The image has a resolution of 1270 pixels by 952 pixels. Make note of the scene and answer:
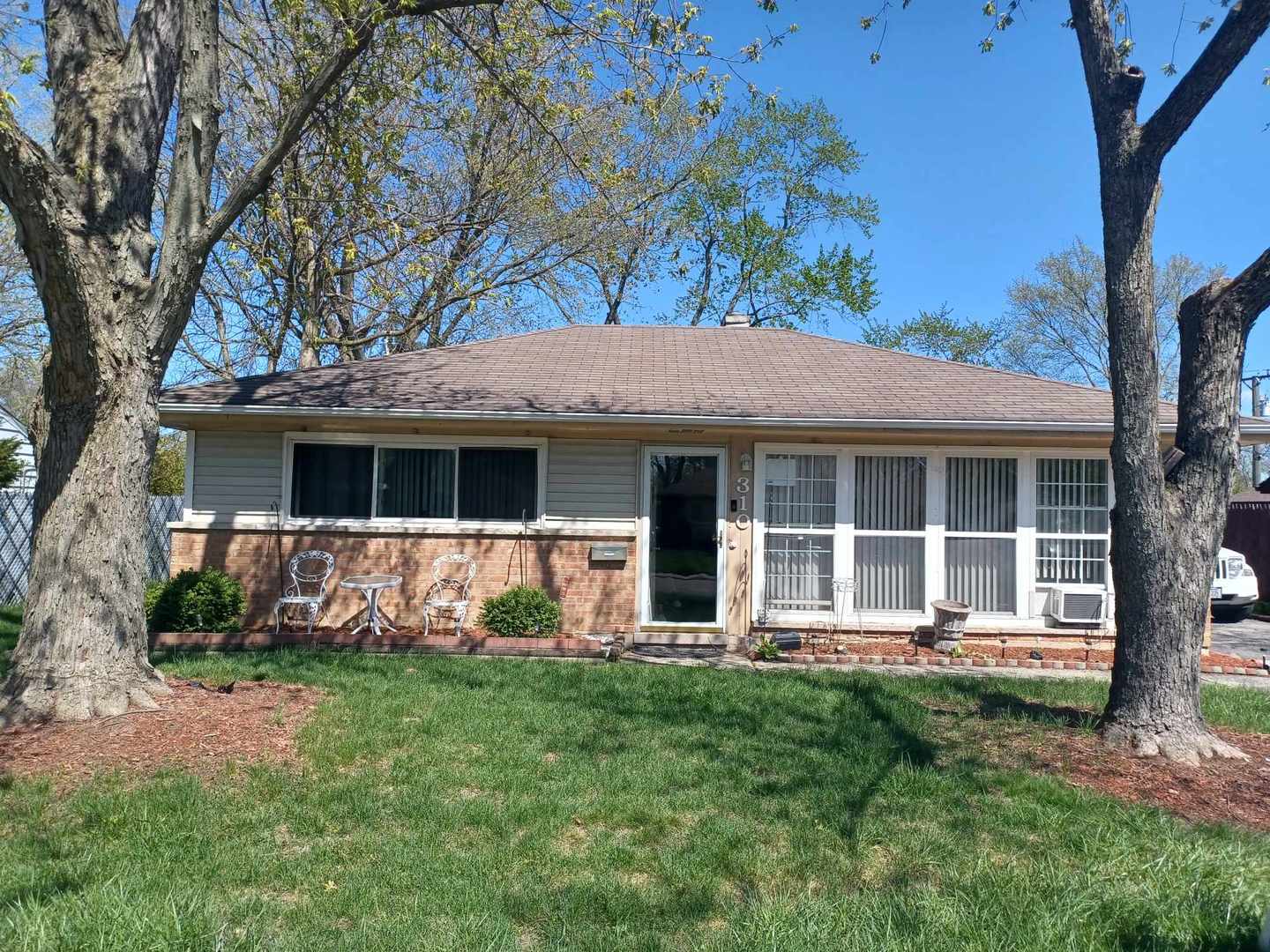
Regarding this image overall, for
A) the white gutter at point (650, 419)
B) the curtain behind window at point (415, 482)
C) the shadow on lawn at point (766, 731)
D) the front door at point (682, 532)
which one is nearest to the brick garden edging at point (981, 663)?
the shadow on lawn at point (766, 731)

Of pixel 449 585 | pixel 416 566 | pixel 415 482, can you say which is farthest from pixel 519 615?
pixel 415 482

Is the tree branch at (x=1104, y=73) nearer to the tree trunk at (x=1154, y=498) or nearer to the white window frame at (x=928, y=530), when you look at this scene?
the tree trunk at (x=1154, y=498)

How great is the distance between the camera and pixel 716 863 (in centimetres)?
406

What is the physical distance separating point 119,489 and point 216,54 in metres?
3.43

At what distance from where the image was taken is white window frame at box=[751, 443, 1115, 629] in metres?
10.2

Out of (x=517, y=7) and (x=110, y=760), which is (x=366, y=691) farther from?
(x=517, y=7)

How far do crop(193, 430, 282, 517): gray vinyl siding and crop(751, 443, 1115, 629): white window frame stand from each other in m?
5.89

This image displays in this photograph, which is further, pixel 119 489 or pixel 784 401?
pixel 784 401

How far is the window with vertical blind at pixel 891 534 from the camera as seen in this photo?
405 inches

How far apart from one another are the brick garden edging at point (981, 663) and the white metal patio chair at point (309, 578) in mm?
5357

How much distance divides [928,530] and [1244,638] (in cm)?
675

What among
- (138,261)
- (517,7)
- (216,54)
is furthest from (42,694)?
(517,7)

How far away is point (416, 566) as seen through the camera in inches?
405

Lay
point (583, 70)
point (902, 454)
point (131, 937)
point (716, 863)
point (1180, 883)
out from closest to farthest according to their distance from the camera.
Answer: point (131, 937)
point (1180, 883)
point (716, 863)
point (583, 70)
point (902, 454)
